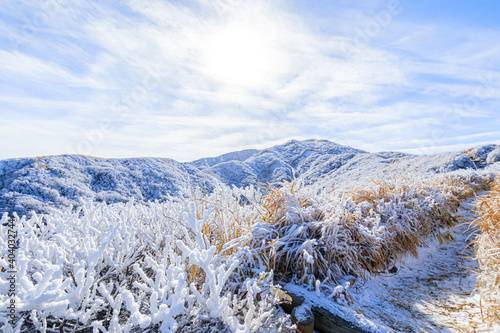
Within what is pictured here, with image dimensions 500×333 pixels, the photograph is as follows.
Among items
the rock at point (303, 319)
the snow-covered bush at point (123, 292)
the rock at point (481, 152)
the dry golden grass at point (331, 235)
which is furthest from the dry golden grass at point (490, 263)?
the rock at point (481, 152)

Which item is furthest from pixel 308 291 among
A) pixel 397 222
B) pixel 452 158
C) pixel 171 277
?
pixel 452 158

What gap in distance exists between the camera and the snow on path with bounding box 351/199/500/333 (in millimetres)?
2008

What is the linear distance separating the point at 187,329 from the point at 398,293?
232cm

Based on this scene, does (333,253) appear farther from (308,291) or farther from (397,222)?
(397,222)

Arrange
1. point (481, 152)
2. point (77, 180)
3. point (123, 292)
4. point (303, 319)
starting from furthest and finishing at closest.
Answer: point (481, 152)
point (77, 180)
point (303, 319)
point (123, 292)

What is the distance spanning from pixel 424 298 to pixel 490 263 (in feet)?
2.70

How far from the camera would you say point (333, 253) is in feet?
8.11

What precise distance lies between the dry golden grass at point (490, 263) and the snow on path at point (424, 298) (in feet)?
0.33

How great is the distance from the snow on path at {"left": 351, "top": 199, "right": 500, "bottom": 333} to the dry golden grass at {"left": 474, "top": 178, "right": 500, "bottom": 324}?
0.10m

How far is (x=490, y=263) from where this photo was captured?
8.35 feet

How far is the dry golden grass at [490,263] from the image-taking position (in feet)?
6.71

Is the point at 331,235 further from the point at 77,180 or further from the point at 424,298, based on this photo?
the point at 77,180

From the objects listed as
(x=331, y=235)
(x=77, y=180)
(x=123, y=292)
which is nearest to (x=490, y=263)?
(x=331, y=235)

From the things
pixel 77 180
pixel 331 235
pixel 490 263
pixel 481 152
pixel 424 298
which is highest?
→ pixel 481 152
